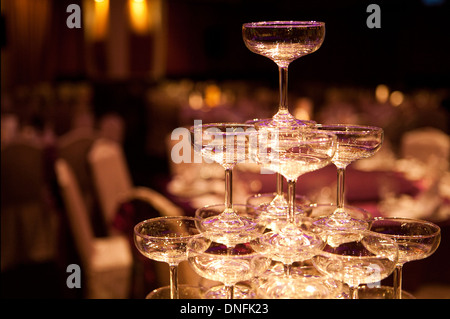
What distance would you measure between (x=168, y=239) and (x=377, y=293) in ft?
1.80

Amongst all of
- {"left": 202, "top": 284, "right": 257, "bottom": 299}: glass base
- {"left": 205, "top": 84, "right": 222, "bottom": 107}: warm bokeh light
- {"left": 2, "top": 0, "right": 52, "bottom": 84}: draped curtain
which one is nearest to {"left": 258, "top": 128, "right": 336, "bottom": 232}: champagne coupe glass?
{"left": 202, "top": 284, "right": 257, "bottom": 299}: glass base

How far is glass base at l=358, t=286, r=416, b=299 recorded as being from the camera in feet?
4.09

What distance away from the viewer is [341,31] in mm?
12492

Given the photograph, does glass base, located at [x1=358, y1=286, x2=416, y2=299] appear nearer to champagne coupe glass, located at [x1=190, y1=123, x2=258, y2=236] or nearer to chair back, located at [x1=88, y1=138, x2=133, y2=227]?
champagne coupe glass, located at [x1=190, y1=123, x2=258, y2=236]

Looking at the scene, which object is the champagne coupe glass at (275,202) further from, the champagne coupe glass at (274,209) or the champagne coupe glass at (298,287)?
the champagne coupe glass at (298,287)

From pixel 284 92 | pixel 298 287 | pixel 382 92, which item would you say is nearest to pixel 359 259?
pixel 298 287

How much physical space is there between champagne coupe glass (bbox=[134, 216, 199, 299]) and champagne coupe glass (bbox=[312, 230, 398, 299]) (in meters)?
0.30

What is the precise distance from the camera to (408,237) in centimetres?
112

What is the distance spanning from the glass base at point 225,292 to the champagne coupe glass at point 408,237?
0.33 meters

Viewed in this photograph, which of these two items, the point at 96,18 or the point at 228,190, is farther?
the point at 96,18

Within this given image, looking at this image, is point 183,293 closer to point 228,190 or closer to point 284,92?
point 228,190

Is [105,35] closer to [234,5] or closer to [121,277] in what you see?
[234,5]

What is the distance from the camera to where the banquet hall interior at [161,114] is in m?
2.90
